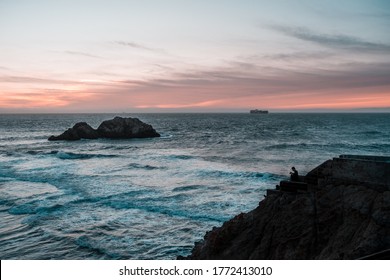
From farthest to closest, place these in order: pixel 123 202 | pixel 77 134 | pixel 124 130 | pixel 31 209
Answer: pixel 124 130, pixel 77 134, pixel 123 202, pixel 31 209

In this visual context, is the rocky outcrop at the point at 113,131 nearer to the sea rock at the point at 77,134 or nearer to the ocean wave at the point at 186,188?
the sea rock at the point at 77,134

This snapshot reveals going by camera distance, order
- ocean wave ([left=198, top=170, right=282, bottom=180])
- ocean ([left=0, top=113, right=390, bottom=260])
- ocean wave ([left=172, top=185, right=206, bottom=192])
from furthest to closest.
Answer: ocean wave ([left=198, top=170, right=282, bottom=180])
ocean wave ([left=172, top=185, right=206, bottom=192])
ocean ([left=0, top=113, right=390, bottom=260])

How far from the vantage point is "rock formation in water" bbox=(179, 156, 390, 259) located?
9.36 metres

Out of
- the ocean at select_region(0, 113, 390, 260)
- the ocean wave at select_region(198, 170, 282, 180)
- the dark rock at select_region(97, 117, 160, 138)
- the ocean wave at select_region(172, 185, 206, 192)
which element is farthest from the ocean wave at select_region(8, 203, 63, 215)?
the dark rock at select_region(97, 117, 160, 138)

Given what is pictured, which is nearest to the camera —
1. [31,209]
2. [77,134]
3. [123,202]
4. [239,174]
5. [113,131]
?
[31,209]

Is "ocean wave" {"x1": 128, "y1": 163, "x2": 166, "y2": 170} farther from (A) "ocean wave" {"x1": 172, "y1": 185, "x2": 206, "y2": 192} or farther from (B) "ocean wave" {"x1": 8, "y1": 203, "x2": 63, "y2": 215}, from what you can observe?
(B) "ocean wave" {"x1": 8, "y1": 203, "x2": 63, "y2": 215}

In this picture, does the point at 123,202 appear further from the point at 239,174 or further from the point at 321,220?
the point at 321,220

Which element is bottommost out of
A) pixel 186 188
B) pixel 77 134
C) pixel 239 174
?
pixel 186 188

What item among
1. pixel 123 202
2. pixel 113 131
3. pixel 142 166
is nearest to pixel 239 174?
pixel 142 166

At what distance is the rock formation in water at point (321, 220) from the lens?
369 inches

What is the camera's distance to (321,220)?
34.6 ft
